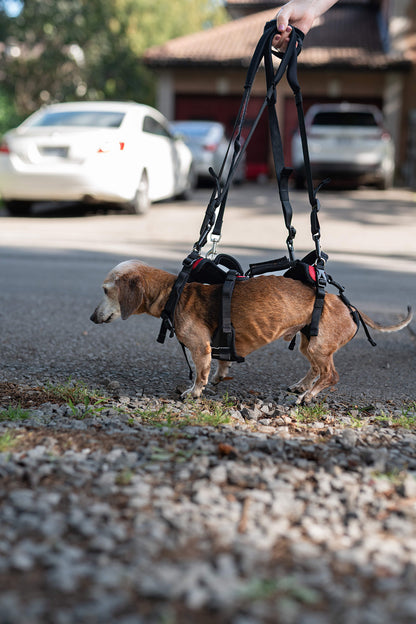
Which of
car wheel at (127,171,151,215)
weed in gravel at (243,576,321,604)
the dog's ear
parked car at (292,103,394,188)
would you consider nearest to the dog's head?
the dog's ear

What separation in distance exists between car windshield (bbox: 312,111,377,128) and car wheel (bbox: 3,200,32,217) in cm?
939

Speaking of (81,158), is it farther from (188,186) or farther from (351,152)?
(351,152)

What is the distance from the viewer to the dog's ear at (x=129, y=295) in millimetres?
4035

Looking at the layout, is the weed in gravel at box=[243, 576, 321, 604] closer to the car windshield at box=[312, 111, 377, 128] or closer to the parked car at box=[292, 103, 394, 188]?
the parked car at box=[292, 103, 394, 188]

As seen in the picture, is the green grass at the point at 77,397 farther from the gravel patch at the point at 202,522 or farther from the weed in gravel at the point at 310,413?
the weed in gravel at the point at 310,413

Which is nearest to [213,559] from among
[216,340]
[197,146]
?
[216,340]

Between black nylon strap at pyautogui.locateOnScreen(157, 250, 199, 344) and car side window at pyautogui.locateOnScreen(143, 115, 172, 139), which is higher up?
car side window at pyautogui.locateOnScreen(143, 115, 172, 139)

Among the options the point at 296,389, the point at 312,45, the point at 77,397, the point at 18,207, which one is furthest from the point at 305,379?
the point at 312,45

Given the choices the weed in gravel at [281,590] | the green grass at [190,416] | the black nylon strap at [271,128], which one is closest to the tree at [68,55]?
the black nylon strap at [271,128]

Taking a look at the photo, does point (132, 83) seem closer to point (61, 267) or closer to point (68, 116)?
point (68, 116)

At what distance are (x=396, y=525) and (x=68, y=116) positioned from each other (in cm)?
1132

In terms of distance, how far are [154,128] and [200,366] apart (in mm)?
10242

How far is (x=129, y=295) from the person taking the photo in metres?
4.04

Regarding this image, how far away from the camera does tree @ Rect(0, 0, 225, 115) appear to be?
3169 centimetres
